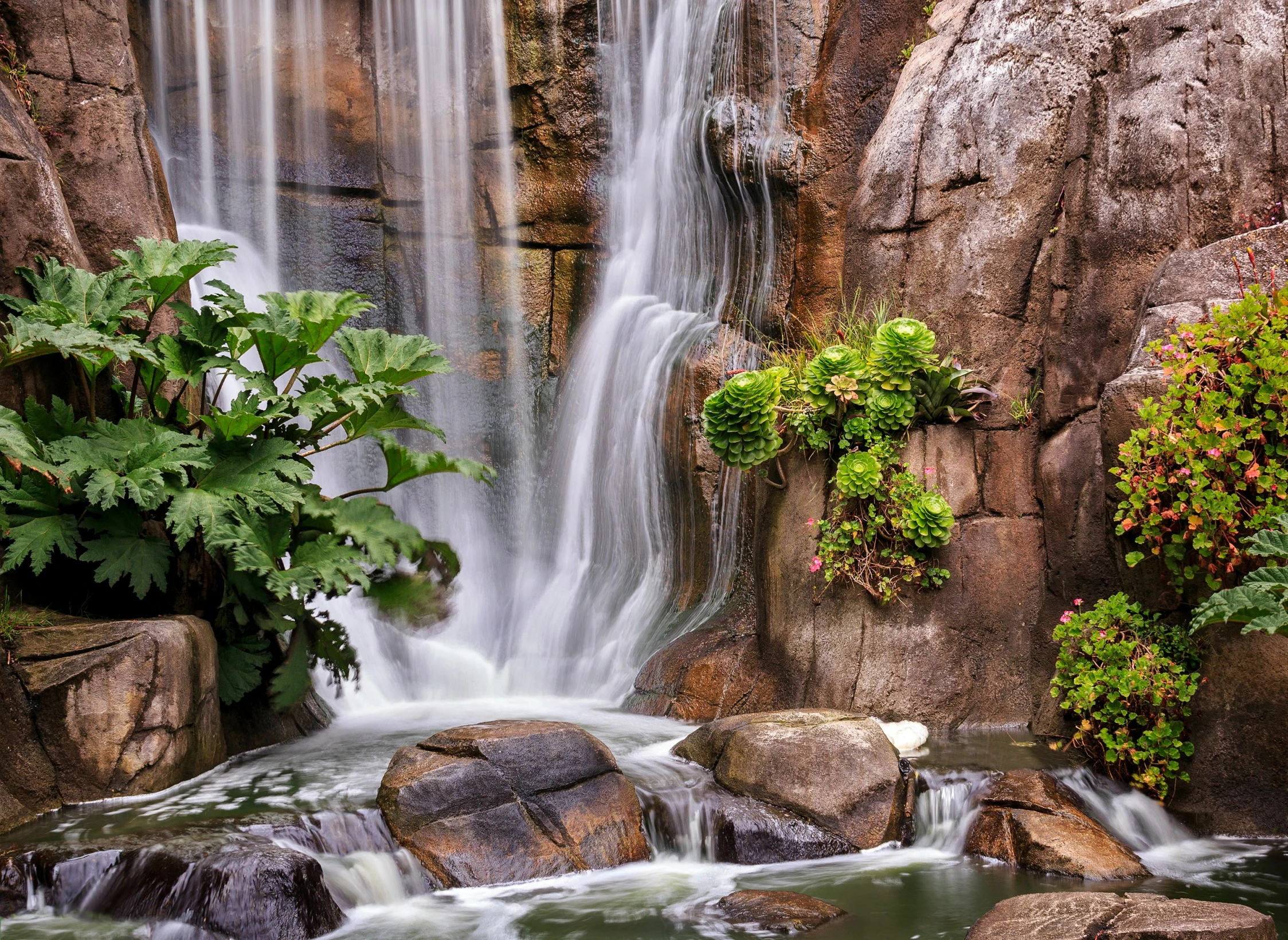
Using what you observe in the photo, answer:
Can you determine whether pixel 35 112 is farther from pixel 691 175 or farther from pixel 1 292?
pixel 691 175

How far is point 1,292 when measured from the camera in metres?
5.31

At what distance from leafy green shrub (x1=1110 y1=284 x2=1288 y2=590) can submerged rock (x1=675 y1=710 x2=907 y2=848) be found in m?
1.56

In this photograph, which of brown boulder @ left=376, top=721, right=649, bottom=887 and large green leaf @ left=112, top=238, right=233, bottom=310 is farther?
large green leaf @ left=112, top=238, right=233, bottom=310

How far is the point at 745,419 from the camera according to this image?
20.4ft

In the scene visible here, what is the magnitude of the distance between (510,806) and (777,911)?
124 cm

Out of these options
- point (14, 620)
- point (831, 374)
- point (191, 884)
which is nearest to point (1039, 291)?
point (831, 374)

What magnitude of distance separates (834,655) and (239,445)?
342cm

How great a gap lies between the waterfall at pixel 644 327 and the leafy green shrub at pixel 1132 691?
270 cm

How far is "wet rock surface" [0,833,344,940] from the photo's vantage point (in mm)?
3783

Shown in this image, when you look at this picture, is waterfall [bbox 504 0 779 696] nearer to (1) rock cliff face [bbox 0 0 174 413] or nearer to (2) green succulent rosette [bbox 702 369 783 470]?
(2) green succulent rosette [bbox 702 369 783 470]

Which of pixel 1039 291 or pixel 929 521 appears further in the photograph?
pixel 1039 291

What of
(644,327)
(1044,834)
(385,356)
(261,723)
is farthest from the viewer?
(644,327)

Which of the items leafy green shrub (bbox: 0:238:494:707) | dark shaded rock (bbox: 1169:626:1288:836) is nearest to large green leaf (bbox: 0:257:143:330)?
leafy green shrub (bbox: 0:238:494:707)

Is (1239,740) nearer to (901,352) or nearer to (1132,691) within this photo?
(1132,691)
